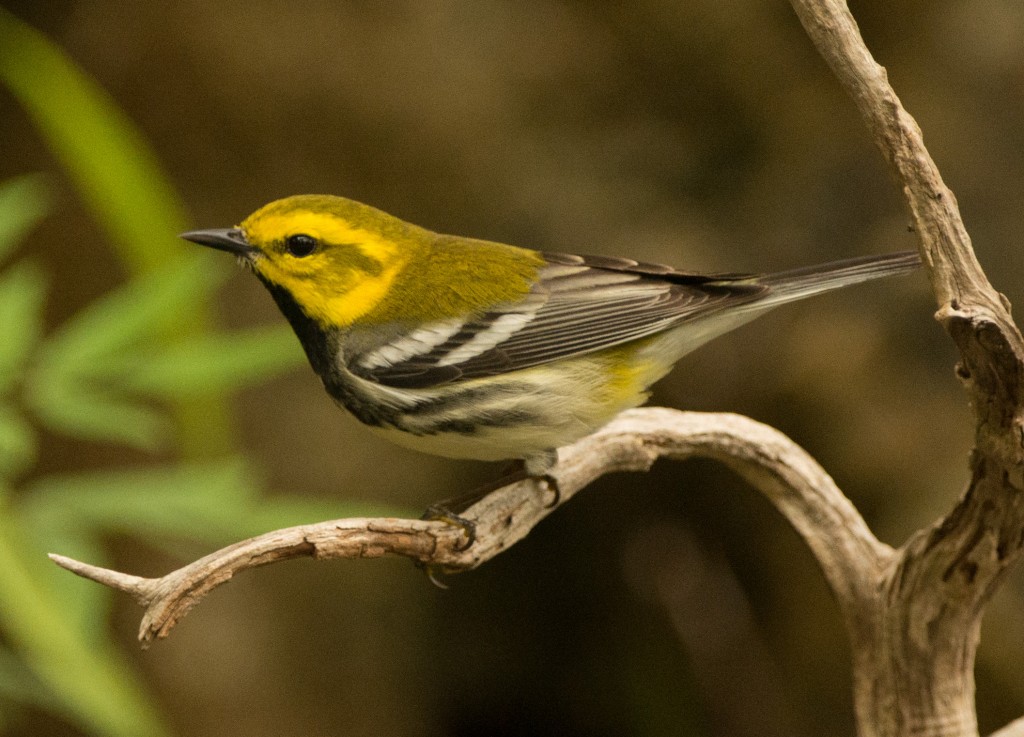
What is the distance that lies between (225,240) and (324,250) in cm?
17

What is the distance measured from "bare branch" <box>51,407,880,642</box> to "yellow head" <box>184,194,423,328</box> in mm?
440

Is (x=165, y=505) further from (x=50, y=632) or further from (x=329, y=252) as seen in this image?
(x=329, y=252)

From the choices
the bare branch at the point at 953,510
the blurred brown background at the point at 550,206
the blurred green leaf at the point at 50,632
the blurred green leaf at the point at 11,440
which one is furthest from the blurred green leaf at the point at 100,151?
the bare branch at the point at 953,510

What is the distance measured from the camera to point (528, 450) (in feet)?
5.93

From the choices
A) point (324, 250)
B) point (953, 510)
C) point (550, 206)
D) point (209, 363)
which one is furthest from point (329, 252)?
point (550, 206)

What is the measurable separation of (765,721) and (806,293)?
83.5 inches

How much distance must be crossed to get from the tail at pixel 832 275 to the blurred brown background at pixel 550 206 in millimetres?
1529

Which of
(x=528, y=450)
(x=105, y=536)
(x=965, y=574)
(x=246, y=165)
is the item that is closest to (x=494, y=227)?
(x=246, y=165)

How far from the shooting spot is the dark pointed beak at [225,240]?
180 centimetres

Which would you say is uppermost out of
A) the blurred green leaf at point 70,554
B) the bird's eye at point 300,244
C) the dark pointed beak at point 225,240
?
the bird's eye at point 300,244

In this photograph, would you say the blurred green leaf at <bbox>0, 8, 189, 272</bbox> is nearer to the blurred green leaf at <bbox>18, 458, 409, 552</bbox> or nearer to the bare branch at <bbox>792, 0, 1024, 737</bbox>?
the blurred green leaf at <bbox>18, 458, 409, 552</bbox>

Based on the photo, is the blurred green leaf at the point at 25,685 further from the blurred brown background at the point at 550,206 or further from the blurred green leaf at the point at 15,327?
the blurred brown background at the point at 550,206

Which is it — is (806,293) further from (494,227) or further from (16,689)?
(494,227)

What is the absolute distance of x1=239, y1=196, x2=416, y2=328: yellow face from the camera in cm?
183
